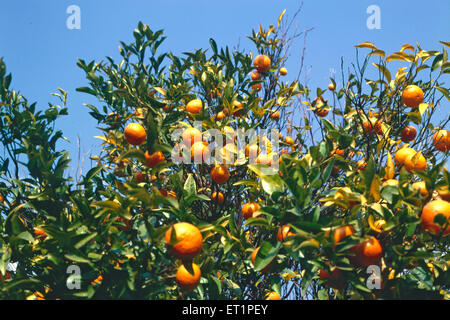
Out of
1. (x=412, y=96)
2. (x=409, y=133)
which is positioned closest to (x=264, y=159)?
(x=412, y=96)

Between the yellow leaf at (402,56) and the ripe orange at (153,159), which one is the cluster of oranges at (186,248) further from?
the yellow leaf at (402,56)

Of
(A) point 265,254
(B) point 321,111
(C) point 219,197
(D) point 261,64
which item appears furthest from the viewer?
(B) point 321,111

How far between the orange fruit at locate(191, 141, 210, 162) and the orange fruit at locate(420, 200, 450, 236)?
3.50ft

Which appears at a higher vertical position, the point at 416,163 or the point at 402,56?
the point at 402,56

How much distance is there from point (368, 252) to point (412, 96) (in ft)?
3.72

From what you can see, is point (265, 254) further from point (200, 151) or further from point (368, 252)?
point (200, 151)

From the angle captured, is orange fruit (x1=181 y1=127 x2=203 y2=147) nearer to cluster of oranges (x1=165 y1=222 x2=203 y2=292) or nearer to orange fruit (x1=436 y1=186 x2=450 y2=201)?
cluster of oranges (x1=165 y1=222 x2=203 y2=292)

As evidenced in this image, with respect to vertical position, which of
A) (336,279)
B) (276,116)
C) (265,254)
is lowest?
(336,279)

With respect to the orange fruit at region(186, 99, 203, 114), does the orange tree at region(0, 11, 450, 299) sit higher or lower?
lower

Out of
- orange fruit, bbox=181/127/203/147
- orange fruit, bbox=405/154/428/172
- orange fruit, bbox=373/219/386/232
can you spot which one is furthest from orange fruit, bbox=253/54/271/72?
orange fruit, bbox=373/219/386/232

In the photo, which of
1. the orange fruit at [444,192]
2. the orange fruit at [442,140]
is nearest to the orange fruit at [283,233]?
the orange fruit at [444,192]

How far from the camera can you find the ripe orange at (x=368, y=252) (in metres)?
1.26

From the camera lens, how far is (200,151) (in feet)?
5.86

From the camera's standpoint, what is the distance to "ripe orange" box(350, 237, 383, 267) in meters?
1.26
